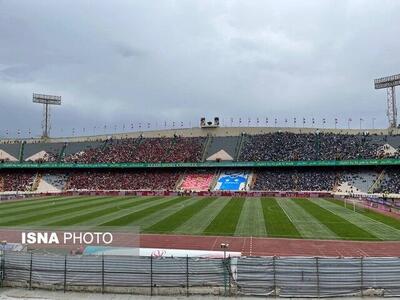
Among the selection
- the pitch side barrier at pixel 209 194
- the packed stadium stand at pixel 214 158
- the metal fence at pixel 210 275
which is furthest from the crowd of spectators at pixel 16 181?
the metal fence at pixel 210 275

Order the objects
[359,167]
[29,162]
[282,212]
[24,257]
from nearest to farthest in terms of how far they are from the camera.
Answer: [24,257] < [282,212] < [359,167] < [29,162]

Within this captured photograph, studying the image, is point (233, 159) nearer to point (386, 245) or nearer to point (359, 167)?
point (359, 167)

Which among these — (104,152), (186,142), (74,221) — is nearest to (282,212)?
(74,221)

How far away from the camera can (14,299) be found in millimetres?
17266

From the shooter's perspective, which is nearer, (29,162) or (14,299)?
(14,299)

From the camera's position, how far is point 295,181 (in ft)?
289

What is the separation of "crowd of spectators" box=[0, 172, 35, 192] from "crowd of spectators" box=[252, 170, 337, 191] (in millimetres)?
51512

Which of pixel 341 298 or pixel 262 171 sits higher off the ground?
pixel 262 171

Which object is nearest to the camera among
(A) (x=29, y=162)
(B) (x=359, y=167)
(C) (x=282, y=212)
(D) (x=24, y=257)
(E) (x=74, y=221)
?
(D) (x=24, y=257)

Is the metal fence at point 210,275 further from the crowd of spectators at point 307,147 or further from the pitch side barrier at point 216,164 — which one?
the crowd of spectators at point 307,147

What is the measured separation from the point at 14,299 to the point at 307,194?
220 feet

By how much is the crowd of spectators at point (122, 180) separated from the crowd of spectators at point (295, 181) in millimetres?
19221

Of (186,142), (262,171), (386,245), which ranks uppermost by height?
(186,142)

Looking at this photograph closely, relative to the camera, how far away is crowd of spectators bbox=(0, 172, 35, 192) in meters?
99.7
